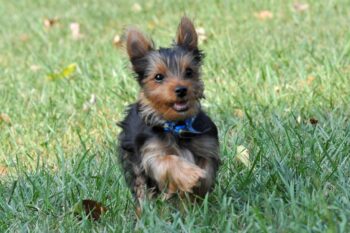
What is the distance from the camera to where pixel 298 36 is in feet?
29.2

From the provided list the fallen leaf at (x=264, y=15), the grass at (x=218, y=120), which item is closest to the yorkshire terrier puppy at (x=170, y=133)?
the grass at (x=218, y=120)

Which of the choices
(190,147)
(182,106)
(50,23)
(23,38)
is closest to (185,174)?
(190,147)

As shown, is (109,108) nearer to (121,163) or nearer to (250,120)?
(250,120)

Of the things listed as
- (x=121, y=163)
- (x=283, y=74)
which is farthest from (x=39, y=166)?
(x=283, y=74)

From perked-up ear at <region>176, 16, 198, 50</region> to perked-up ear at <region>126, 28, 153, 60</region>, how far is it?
0.18 meters

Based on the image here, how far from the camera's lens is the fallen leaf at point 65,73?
8344mm

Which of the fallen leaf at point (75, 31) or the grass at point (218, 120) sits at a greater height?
the grass at point (218, 120)

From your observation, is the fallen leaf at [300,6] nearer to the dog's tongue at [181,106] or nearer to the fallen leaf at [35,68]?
the fallen leaf at [35,68]

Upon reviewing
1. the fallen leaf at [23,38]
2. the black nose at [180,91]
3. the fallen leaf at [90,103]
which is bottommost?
the fallen leaf at [23,38]

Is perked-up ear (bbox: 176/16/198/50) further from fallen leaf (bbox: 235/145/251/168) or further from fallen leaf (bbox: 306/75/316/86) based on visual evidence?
fallen leaf (bbox: 306/75/316/86)

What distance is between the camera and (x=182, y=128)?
457 cm

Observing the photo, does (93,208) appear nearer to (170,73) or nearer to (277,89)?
(170,73)

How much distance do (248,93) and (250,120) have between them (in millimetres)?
1071

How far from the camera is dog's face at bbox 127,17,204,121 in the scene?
452 centimetres
